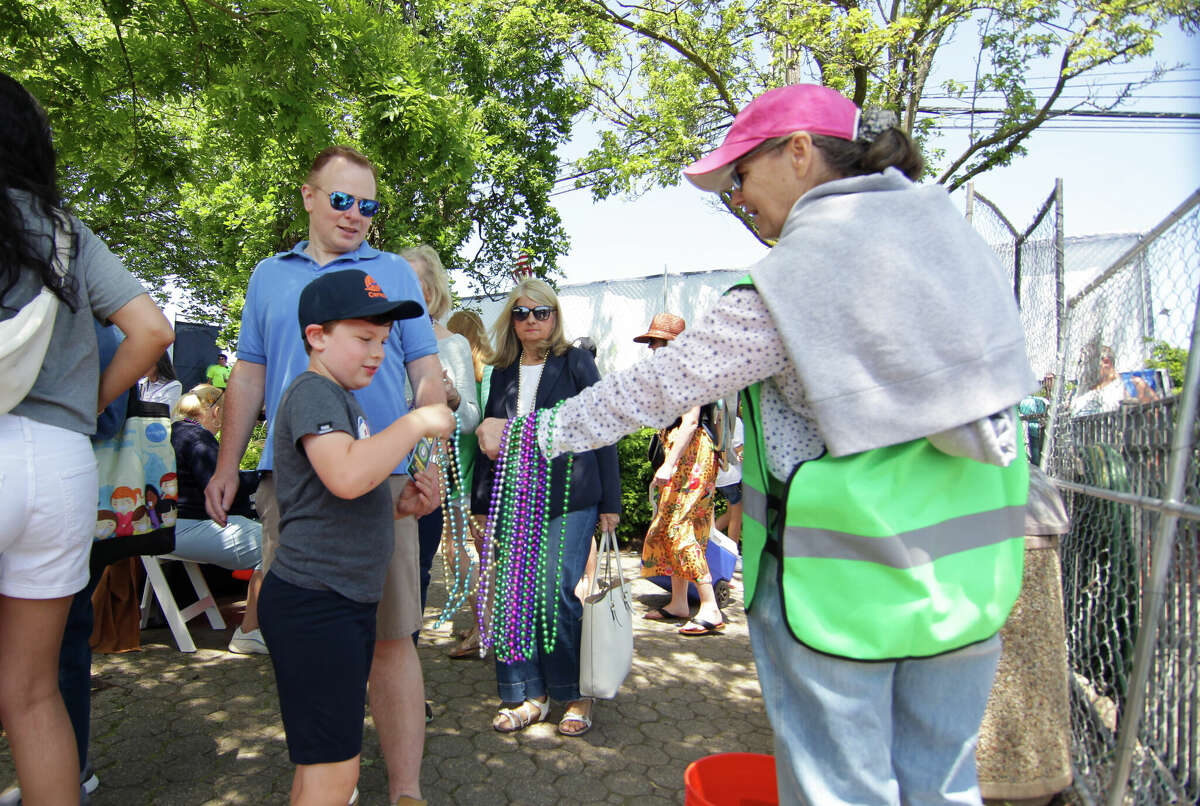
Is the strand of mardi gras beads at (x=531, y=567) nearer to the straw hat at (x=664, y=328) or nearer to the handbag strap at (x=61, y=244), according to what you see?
the handbag strap at (x=61, y=244)

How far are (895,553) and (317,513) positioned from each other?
1396 millimetres

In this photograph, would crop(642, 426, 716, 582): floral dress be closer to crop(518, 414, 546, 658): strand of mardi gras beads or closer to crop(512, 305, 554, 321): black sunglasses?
crop(512, 305, 554, 321): black sunglasses

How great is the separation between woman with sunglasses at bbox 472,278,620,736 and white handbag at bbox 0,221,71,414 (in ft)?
6.28

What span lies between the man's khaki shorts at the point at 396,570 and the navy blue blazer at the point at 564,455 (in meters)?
0.90

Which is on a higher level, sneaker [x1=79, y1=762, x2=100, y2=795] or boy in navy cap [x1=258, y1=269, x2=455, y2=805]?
boy in navy cap [x1=258, y1=269, x2=455, y2=805]

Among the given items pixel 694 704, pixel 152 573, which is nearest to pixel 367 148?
pixel 152 573

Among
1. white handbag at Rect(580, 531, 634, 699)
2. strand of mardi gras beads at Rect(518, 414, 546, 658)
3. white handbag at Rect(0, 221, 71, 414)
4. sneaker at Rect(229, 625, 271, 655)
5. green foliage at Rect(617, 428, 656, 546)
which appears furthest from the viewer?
green foliage at Rect(617, 428, 656, 546)

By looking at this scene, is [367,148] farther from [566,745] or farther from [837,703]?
[837,703]

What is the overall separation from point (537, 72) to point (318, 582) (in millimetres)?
14386

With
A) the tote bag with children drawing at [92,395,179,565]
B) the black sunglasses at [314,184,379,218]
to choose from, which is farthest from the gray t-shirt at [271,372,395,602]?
the tote bag with children drawing at [92,395,179,565]

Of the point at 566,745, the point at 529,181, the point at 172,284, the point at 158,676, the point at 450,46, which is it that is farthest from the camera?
the point at 172,284

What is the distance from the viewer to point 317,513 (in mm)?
2057

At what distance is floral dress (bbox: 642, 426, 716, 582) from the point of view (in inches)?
211

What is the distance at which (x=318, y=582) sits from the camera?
80.0 inches
